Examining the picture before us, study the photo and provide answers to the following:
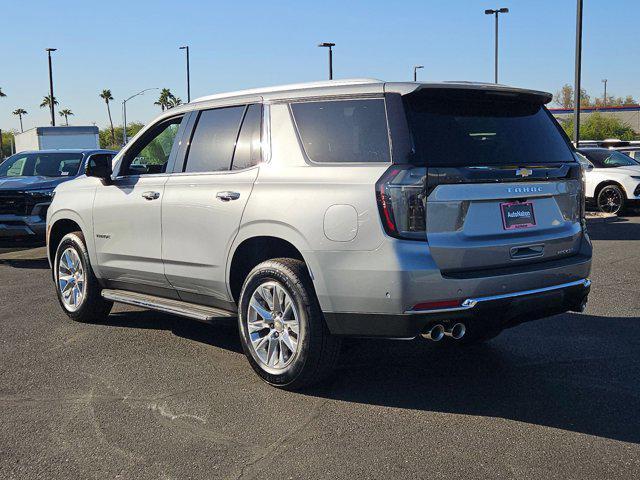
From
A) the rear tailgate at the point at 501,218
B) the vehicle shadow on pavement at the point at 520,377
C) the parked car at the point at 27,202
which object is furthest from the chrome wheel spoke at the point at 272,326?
the parked car at the point at 27,202

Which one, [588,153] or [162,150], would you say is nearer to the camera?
[162,150]

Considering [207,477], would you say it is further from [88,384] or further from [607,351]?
[607,351]

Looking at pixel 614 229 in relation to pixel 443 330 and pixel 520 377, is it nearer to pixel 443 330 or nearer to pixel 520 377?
pixel 520 377

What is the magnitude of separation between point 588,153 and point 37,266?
12.8 meters

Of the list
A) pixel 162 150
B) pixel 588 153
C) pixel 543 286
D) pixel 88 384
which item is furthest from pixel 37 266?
pixel 588 153

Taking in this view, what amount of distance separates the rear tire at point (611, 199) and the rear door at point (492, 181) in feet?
43.2

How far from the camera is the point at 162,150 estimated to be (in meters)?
6.39

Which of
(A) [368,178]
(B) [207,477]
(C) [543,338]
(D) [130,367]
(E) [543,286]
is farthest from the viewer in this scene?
(C) [543,338]

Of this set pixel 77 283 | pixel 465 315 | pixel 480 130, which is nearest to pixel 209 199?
pixel 480 130

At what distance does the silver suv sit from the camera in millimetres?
4387

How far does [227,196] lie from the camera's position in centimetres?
533

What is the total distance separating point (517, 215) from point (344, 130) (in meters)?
1.19

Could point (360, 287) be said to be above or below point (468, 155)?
below

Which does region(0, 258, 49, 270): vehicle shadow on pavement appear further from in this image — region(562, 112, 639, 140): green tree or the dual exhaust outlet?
region(562, 112, 639, 140): green tree
